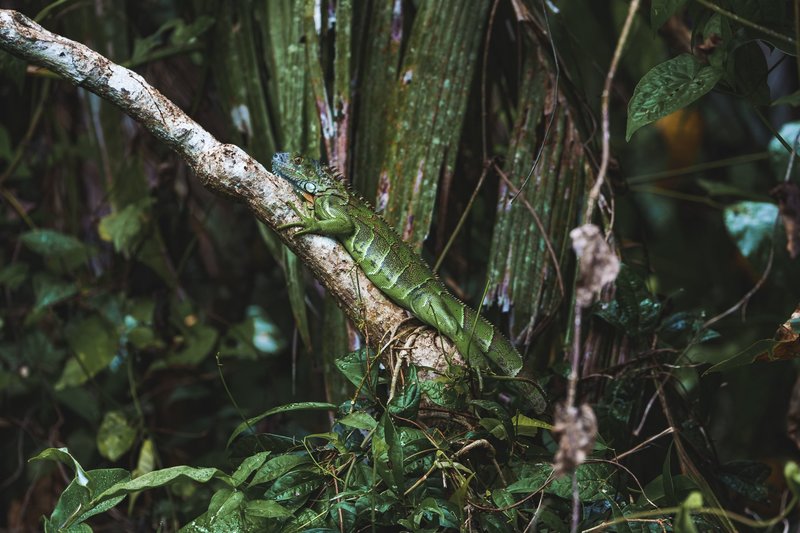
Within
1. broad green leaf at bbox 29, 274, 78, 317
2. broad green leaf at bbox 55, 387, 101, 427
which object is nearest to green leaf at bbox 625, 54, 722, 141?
broad green leaf at bbox 29, 274, 78, 317

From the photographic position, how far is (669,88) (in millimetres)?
1871

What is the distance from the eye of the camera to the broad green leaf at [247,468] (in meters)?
1.56

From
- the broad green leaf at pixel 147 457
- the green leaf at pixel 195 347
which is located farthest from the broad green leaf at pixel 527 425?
the green leaf at pixel 195 347

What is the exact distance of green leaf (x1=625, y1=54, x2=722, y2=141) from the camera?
1.81 meters

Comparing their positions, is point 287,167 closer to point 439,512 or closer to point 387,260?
point 387,260

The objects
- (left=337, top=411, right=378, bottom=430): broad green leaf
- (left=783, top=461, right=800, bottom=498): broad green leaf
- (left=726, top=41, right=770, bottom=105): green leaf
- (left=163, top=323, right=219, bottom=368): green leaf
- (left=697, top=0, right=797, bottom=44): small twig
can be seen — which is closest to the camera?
(left=783, top=461, right=800, bottom=498): broad green leaf

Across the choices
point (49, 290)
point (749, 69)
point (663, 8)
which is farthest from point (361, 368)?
point (49, 290)

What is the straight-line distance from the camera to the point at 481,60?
2564mm

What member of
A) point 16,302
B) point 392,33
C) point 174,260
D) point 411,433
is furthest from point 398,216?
point 16,302

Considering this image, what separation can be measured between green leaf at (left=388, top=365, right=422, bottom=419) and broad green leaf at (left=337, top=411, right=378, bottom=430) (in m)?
0.07

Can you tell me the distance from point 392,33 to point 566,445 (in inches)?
70.4

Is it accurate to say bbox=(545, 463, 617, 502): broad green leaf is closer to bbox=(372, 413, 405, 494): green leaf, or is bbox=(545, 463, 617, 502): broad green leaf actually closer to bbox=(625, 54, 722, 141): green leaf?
bbox=(372, 413, 405, 494): green leaf

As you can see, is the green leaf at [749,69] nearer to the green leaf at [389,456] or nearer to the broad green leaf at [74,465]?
the green leaf at [389,456]

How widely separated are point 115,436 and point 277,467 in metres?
1.78
